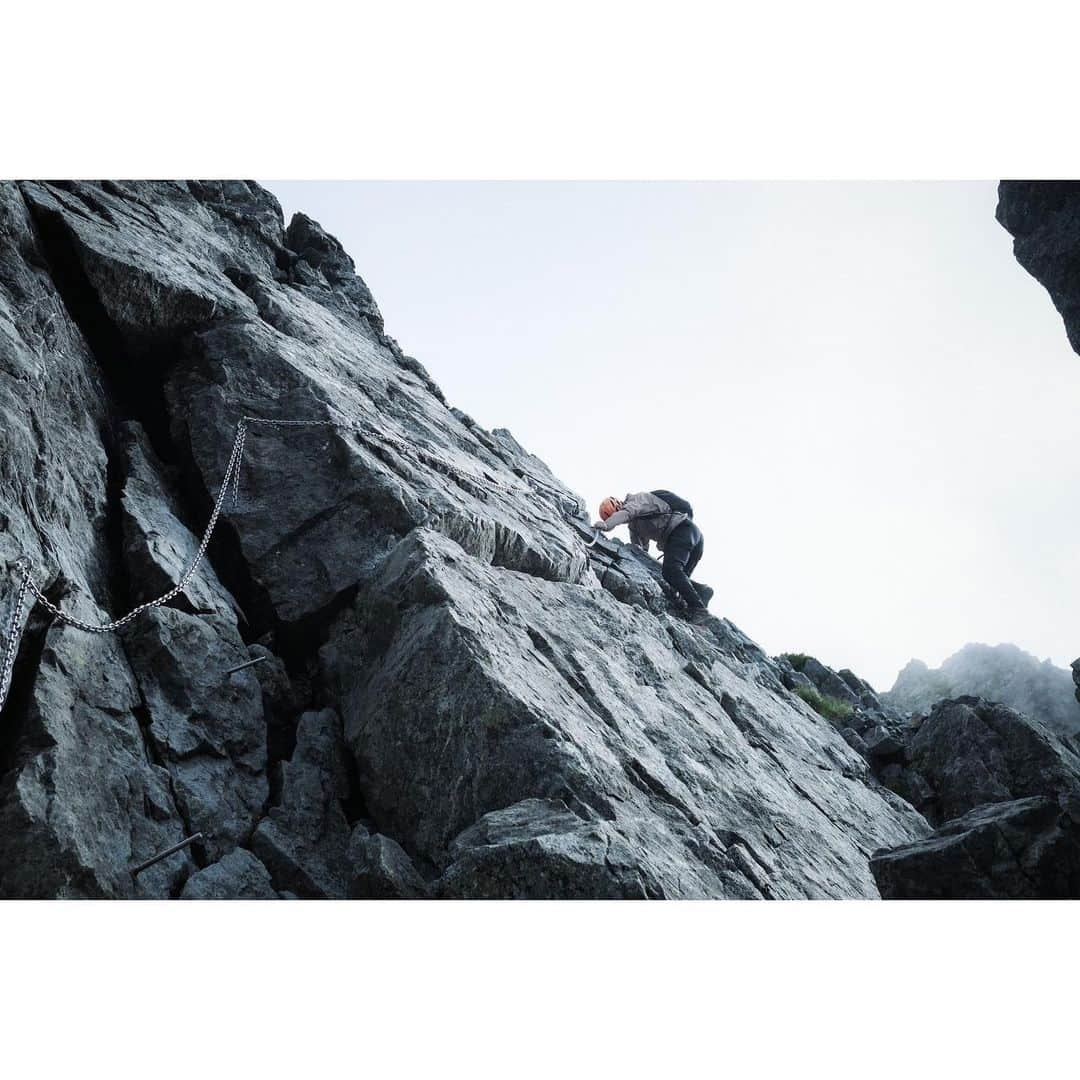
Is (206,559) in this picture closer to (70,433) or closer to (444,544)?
(70,433)

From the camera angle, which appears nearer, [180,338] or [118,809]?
[118,809]

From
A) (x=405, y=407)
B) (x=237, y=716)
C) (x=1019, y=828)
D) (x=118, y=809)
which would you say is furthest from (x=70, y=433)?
(x=1019, y=828)

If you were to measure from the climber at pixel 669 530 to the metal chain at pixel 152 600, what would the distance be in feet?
35.4

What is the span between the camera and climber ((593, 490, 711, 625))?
77.6 ft

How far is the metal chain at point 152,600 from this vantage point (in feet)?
29.4

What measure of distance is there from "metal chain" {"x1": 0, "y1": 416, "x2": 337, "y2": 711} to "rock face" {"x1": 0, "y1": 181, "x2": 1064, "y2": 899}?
133 millimetres

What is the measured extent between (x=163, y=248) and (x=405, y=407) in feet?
18.7

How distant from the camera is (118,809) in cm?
930

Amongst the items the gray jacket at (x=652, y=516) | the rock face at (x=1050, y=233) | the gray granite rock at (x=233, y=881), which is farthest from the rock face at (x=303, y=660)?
the rock face at (x=1050, y=233)

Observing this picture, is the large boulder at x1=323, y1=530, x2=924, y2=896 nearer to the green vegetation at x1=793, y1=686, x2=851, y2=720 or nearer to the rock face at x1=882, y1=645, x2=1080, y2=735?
the green vegetation at x1=793, y1=686, x2=851, y2=720

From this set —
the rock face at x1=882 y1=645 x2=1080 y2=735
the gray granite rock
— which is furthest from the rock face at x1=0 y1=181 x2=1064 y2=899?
the rock face at x1=882 y1=645 x2=1080 y2=735

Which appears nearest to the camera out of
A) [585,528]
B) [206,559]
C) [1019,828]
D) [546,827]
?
[546,827]

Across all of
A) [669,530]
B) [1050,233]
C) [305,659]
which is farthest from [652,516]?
[305,659]

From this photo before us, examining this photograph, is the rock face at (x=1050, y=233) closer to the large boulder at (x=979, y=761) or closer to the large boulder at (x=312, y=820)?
the large boulder at (x=979, y=761)
